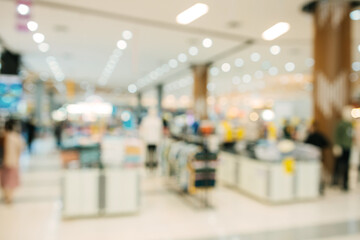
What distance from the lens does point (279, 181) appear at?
567 centimetres

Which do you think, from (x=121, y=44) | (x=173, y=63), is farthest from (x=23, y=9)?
(x=173, y=63)

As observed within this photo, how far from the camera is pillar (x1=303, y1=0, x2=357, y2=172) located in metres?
6.81

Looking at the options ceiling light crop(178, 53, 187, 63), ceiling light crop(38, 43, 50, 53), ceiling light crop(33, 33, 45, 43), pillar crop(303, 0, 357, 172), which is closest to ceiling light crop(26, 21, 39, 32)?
ceiling light crop(33, 33, 45, 43)

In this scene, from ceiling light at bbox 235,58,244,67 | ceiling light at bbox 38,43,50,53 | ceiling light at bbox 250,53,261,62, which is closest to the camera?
ceiling light at bbox 38,43,50,53

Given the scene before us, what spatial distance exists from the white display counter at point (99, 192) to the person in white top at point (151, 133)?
348 cm

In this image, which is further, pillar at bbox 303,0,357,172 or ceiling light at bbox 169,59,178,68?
ceiling light at bbox 169,59,178,68

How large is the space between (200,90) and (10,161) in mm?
11069

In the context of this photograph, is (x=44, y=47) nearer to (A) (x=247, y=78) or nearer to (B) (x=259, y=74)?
(B) (x=259, y=74)

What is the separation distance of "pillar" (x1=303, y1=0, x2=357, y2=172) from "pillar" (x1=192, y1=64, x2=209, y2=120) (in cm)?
841

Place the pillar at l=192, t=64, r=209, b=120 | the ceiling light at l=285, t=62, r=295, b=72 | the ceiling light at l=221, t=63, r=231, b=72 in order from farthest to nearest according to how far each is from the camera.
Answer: the pillar at l=192, t=64, r=209, b=120, the ceiling light at l=285, t=62, r=295, b=72, the ceiling light at l=221, t=63, r=231, b=72

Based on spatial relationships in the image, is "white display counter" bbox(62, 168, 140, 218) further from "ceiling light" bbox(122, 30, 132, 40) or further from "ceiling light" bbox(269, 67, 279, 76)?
"ceiling light" bbox(269, 67, 279, 76)

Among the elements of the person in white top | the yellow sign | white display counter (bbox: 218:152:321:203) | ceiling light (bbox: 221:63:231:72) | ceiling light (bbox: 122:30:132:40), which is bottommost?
white display counter (bbox: 218:152:321:203)

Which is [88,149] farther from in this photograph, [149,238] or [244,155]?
[244,155]

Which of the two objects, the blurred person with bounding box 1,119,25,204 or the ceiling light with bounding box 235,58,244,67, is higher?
the ceiling light with bounding box 235,58,244,67
